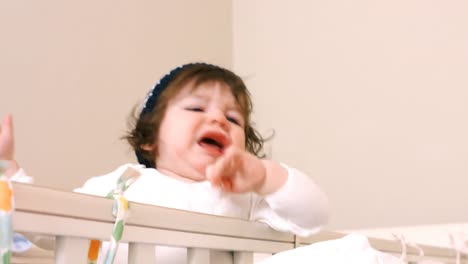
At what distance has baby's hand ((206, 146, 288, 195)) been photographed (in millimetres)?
611

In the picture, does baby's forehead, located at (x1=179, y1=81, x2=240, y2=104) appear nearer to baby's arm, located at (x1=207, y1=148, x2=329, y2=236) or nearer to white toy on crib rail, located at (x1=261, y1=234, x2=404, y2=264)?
baby's arm, located at (x1=207, y1=148, x2=329, y2=236)

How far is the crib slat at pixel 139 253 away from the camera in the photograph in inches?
20.1

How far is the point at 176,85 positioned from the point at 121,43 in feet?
1.73

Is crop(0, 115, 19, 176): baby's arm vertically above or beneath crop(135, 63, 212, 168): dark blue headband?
beneath

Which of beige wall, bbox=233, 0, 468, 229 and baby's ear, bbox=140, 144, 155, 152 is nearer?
baby's ear, bbox=140, 144, 155, 152

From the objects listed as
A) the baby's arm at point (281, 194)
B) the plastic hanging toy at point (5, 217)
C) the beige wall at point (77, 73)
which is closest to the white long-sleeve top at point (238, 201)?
the baby's arm at point (281, 194)

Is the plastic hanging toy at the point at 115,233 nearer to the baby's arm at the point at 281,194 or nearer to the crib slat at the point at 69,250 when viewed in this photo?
the crib slat at the point at 69,250

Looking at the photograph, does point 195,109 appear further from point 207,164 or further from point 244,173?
point 244,173

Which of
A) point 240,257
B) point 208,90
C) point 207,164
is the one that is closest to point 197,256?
point 240,257

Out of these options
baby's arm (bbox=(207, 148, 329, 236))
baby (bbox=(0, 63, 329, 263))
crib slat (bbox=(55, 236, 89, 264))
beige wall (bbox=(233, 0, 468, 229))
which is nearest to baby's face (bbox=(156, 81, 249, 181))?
baby (bbox=(0, 63, 329, 263))

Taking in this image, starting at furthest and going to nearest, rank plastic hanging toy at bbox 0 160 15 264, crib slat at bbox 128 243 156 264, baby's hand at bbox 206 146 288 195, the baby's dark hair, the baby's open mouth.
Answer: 1. the baby's dark hair
2. the baby's open mouth
3. baby's hand at bbox 206 146 288 195
4. crib slat at bbox 128 243 156 264
5. plastic hanging toy at bbox 0 160 15 264

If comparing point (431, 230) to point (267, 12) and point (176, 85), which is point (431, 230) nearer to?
point (176, 85)

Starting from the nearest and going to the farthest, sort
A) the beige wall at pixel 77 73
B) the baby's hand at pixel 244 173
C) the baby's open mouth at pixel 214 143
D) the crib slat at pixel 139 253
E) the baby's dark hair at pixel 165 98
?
the crib slat at pixel 139 253
the baby's hand at pixel 244 173
the baby's open mouth at pixel 214 143
the baby's dark hair at pixel 165 98
the beige wall at pixel 77 73

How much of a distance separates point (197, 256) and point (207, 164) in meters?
0.29
